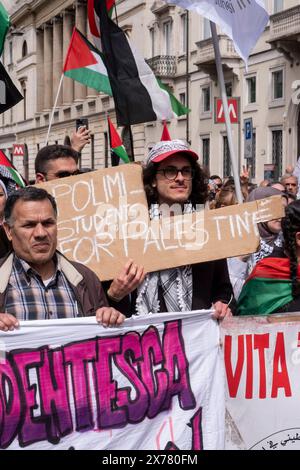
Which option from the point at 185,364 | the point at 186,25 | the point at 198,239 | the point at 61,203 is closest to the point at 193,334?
the point at 185,364

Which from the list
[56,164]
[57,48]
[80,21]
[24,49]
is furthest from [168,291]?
[24,49]

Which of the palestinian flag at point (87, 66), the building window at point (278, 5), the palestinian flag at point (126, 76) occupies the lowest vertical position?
the palestinian flag at point (126, 76)

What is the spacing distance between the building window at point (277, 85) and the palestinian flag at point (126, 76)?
21.5 meters

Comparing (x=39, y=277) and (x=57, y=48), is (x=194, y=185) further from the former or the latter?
(x=57, y=48)

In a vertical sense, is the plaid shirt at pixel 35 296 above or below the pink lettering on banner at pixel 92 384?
above

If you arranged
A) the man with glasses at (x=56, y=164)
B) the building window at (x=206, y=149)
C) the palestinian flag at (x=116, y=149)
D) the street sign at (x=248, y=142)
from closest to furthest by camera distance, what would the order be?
the man with glasses at (x=56, y=164) < the palestinian flag at (x=116, y=149) < the street sign at (x=248, y=142) < the building window at (x=206, y=149)

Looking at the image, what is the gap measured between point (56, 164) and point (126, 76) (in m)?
1.16

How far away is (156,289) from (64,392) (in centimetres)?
65

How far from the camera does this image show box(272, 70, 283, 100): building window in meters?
26.9

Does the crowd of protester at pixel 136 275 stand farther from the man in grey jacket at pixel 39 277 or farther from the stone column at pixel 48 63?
the stone column at pixel 48 63

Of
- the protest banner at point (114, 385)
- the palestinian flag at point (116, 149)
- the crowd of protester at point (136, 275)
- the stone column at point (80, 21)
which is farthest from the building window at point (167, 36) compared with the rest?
the protest banner at point (114, 385)

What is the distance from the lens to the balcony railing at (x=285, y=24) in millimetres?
25344

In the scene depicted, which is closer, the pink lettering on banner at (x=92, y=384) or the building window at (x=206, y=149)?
the pink lettering on banner at (x=92, y=384)
